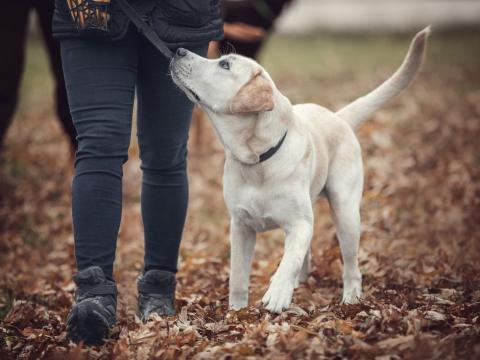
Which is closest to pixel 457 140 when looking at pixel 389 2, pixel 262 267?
pixel 262 267

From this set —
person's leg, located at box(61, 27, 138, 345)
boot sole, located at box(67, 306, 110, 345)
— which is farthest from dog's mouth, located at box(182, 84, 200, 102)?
boot sole, located at box(67, 306, 110, 345)

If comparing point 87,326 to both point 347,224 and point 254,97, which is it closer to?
point 254,97

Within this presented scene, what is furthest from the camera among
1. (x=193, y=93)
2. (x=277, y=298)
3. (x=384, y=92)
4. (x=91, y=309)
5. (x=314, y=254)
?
(x=314, y=254)

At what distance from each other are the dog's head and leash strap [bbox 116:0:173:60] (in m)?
0.10

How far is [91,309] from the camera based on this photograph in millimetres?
2686

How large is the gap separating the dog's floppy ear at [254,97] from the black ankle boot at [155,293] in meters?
0.89

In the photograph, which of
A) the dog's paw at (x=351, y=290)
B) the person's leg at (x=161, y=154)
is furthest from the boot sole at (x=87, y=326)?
the dog's paw at (x=351, y=290)

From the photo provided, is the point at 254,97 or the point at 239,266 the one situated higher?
the point at 254,97

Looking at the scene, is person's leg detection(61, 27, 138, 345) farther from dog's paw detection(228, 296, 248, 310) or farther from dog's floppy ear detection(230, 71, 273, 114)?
dog's paw detection(228, 296, 248, 310)

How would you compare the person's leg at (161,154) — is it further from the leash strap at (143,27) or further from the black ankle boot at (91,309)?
the black ankle boot at (91,309)

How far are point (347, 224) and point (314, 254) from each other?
1.06m

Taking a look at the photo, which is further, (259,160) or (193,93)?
(193,93)

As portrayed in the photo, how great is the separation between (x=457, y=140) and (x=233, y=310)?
4.77m

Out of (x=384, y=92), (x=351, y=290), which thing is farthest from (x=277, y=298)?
(x=384, y=92)
